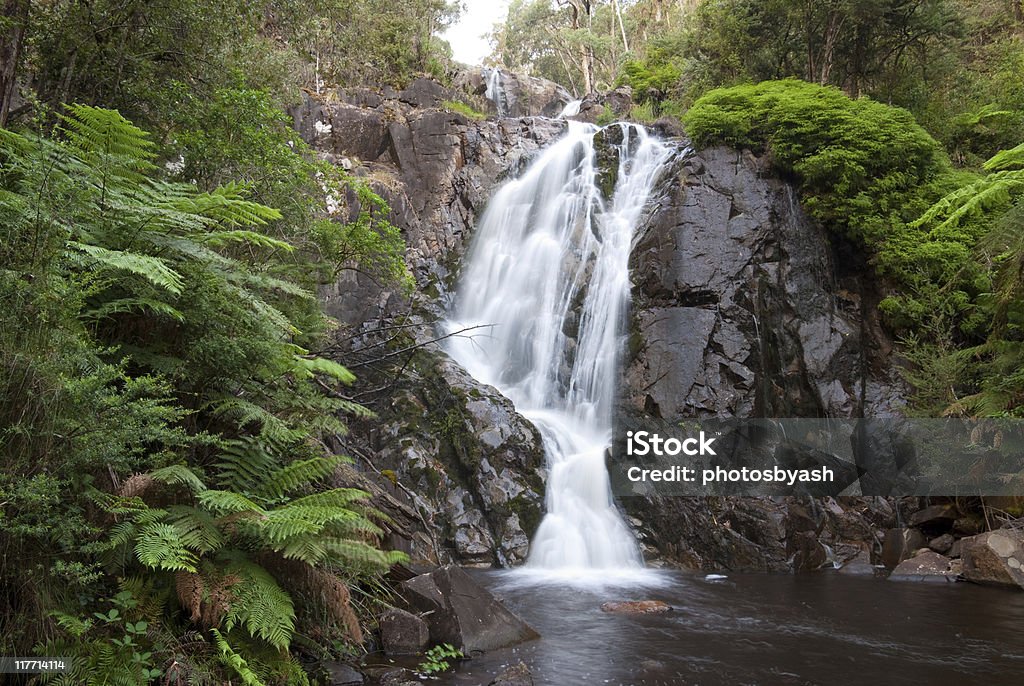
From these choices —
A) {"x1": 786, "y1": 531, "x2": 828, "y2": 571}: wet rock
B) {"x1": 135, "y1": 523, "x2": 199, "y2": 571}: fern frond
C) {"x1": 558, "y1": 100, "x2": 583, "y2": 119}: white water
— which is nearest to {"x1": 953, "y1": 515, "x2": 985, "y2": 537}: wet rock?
{"x1": 786, "y1": 531, "x2": 828, "y2": 571}: wet rock

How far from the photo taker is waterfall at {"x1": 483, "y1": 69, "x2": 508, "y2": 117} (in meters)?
27.3

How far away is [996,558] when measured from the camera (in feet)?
32.1

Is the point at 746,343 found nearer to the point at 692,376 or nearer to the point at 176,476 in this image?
the point at 692,376

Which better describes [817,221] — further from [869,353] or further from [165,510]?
[165,510]

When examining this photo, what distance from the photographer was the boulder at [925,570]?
1038 cm

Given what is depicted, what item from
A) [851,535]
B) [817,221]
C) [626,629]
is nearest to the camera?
[626,629]

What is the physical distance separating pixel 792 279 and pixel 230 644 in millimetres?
13254

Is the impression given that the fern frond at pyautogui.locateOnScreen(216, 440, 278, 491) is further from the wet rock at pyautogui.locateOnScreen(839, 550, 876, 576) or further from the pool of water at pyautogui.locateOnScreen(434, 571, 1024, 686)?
the wet rock at pyautogui.locateOnScreen(839, 550, 876, 576)

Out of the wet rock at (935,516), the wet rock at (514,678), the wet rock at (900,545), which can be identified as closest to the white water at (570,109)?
the wet rock at (935,516)

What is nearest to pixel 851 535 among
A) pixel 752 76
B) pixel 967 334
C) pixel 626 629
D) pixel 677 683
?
pixel 967 334

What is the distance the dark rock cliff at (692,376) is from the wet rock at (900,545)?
10.9 inches

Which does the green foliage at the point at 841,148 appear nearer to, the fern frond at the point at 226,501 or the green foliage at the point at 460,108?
the green foliage at the point at 460,108

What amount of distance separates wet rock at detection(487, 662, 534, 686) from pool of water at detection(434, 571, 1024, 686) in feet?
0.68

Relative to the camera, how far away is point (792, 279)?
14203 mm
